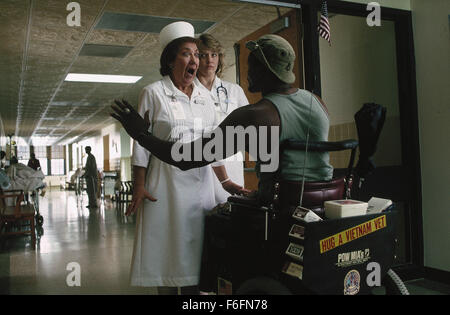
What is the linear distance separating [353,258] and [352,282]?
0.31 feet

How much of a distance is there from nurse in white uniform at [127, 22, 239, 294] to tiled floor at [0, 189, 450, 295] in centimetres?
164

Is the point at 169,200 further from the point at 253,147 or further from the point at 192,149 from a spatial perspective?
the point at 253,147

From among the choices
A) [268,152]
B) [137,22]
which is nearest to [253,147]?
[268,152]

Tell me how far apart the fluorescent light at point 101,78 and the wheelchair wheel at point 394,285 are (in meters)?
6.64

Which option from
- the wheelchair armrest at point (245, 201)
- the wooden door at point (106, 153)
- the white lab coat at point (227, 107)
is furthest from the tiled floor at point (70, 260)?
the wooden door at point (106, 153)

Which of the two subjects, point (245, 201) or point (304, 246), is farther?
point (245, 201)

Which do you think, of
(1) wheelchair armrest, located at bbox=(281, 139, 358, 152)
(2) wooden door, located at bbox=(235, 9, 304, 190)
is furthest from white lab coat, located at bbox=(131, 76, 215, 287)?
(2) wooden door, located at bbox=(235, 9, 304, 190)

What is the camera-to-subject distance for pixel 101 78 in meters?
7.86

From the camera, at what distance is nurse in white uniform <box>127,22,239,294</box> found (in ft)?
6.43

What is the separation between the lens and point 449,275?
3.50 meters

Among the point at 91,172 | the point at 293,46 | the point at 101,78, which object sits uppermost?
the point at 101,78

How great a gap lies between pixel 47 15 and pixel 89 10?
55 centimetres
